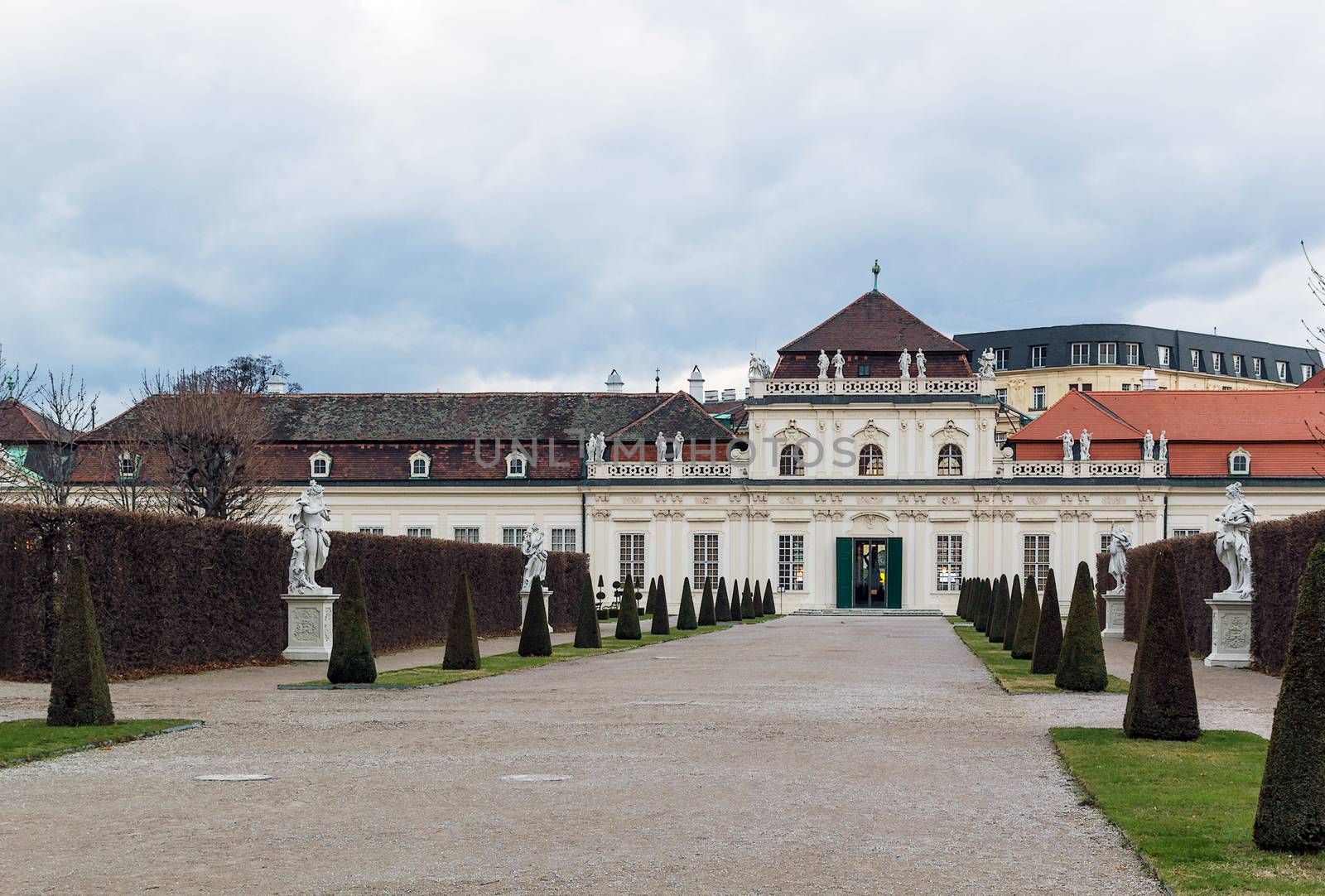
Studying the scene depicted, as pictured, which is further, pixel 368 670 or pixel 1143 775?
pixel 368 670

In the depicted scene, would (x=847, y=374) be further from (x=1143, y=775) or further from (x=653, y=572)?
(x=1143, y=775)

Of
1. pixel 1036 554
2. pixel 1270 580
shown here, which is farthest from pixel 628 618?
pixel 1036 554

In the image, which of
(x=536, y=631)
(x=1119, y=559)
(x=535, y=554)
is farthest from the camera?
(x=1119, y=559)

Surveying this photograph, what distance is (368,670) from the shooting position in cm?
1888

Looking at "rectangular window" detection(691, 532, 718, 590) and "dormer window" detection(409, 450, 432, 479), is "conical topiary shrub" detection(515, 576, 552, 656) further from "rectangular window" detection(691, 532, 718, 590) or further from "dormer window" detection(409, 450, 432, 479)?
"dormer window" detection(409, 450, 432, 479)

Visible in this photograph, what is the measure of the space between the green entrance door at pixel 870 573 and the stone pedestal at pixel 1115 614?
2108 cm

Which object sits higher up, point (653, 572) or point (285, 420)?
point (285, 420)

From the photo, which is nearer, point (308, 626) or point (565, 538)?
point (308, 626)

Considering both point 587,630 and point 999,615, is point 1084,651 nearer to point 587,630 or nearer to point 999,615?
point 587,630

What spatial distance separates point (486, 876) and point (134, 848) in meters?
1.95

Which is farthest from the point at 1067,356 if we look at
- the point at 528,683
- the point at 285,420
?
the point at 528,683

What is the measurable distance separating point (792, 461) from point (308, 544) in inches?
1437

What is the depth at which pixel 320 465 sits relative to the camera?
58.8 meters

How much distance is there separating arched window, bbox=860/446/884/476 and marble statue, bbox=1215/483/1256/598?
3527 cm
